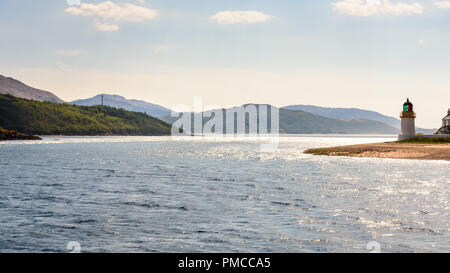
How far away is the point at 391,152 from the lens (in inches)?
3317

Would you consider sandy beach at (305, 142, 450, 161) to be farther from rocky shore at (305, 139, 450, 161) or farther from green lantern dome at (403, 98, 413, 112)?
green lantern dome at (403, 98, 413, 112)

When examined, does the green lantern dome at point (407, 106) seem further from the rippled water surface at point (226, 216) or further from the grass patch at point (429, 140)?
the rippled water surface at point (226, 216)

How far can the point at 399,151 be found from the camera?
8312 centimetres

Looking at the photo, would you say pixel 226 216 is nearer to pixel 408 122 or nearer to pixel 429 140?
pixel 429 140

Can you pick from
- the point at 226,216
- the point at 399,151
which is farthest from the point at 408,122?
the point at 226,216

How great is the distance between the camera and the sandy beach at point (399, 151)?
76494 millimetres

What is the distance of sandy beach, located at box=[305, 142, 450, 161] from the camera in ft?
251

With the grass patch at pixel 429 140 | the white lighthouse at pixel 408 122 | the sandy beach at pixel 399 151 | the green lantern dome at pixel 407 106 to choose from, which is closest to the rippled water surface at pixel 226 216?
the sandy beach at pixel 399 151

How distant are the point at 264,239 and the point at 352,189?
63.8ft

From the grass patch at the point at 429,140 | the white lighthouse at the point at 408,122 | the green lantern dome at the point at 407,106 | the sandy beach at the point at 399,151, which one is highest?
the green lantern dome at the point at 407,106

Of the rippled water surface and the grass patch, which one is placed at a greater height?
the grass patch

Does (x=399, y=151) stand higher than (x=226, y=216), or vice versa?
(x=399, y=151)

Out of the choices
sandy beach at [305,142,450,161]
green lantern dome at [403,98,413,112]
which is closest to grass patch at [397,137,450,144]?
sandy beach at [305,142,450,161]
